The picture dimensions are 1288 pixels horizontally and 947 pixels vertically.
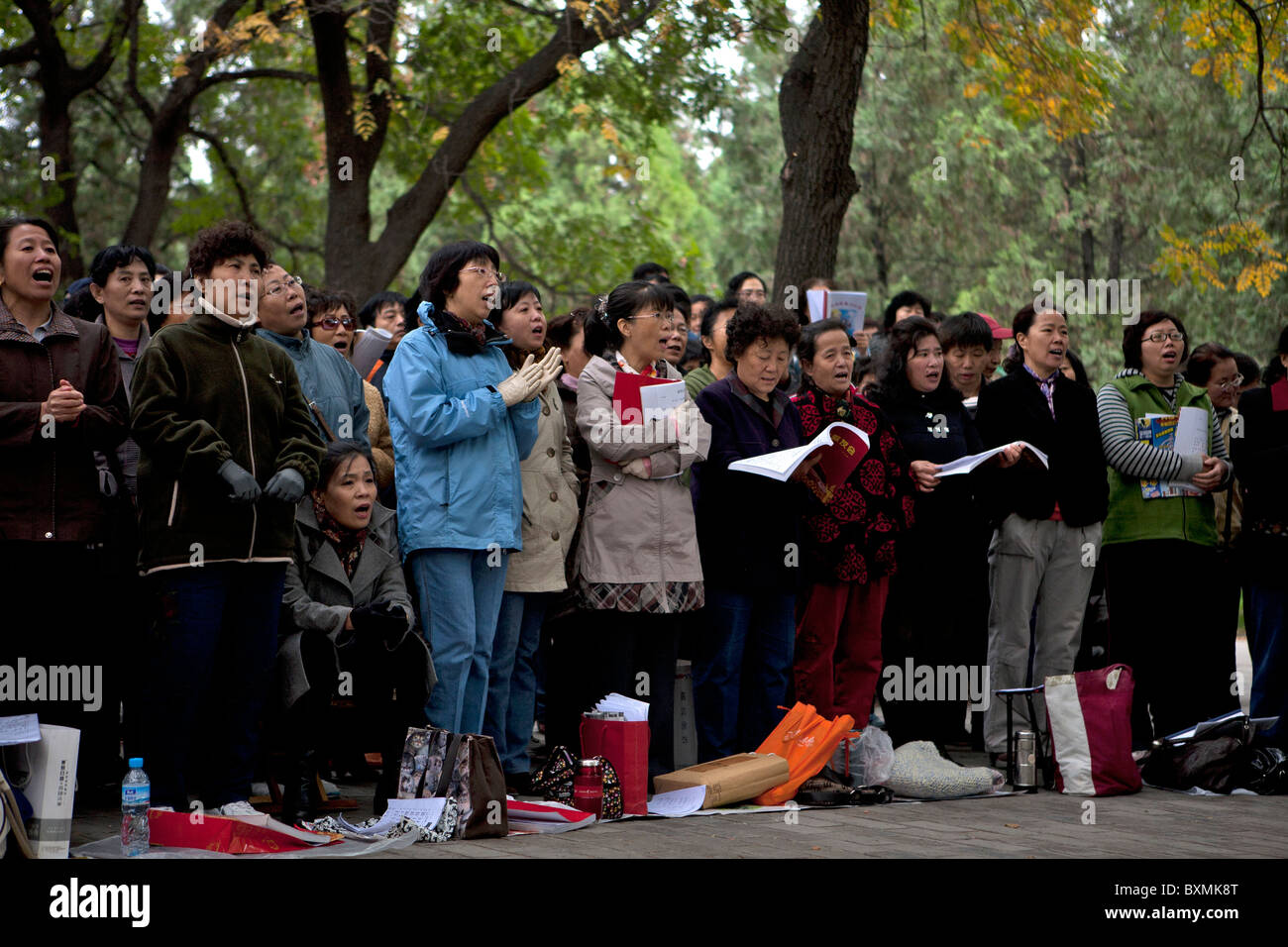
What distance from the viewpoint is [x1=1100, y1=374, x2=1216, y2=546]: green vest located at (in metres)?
8.58

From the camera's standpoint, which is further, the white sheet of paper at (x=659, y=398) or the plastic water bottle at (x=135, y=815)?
the white sheet of paper at (x=659, y=398)

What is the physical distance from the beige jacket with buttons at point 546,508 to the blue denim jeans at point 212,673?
1336 mm

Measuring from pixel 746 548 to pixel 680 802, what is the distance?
1.30 m

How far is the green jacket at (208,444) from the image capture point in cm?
583

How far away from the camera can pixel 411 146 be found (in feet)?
66.7

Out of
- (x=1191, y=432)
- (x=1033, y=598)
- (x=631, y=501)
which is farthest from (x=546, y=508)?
(x=1191, y=432)

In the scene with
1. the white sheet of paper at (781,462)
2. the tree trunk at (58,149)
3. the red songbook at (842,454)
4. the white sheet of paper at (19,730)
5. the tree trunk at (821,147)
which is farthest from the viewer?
the tree trunk at (58,149)

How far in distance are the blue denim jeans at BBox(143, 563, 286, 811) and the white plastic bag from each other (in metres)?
2.92

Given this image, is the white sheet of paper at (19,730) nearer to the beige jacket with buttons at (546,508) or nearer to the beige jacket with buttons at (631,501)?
the beige jacket with buttons at (546,508)

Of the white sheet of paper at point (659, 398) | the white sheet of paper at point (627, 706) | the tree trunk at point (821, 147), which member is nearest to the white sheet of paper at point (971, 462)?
the white sheet of paper at point (659, 398)

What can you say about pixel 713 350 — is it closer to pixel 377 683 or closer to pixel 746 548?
pixel 746 548

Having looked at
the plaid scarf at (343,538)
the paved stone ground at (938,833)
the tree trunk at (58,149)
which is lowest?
the paved stone ground at (938,833)
